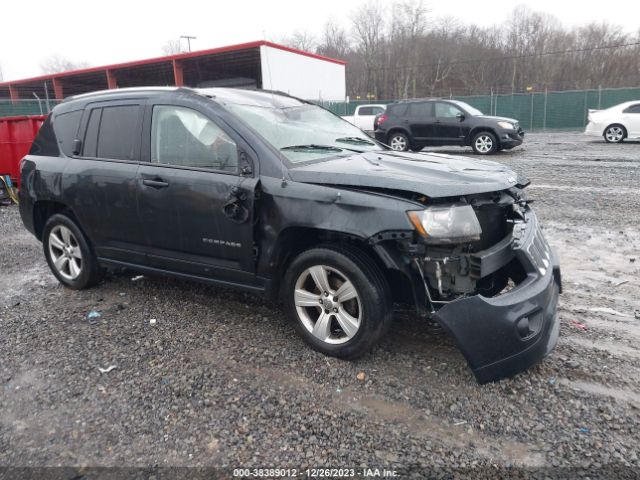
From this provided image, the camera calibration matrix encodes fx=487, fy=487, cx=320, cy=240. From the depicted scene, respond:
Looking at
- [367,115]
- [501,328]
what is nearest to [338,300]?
[501,328]

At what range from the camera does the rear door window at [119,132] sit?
4074 mm

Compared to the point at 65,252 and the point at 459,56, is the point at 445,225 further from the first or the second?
the point at 459,56

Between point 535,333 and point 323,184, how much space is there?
61.3 inches

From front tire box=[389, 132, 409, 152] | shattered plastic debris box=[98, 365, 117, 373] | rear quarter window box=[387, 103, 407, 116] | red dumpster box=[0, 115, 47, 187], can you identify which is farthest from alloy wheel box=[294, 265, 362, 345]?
rear quarter window box=[387, 103, 407, 116]

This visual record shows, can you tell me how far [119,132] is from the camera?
4.19 meters

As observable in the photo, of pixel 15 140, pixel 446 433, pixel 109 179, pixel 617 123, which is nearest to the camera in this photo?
pixel 446 433

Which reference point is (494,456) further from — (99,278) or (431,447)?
(99,278)

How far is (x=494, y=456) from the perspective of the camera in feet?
7.88

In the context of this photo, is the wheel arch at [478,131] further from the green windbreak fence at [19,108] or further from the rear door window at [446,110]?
the green windbreak fence at [19,108]

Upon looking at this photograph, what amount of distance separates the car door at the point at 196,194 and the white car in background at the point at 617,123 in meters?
18.1

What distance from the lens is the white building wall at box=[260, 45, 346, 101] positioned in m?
25.6

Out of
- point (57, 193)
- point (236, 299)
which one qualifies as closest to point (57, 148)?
point (57, 193)

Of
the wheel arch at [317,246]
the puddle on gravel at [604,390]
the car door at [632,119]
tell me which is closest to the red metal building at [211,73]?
the car door at [632,119]

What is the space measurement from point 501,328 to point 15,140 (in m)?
11.0
